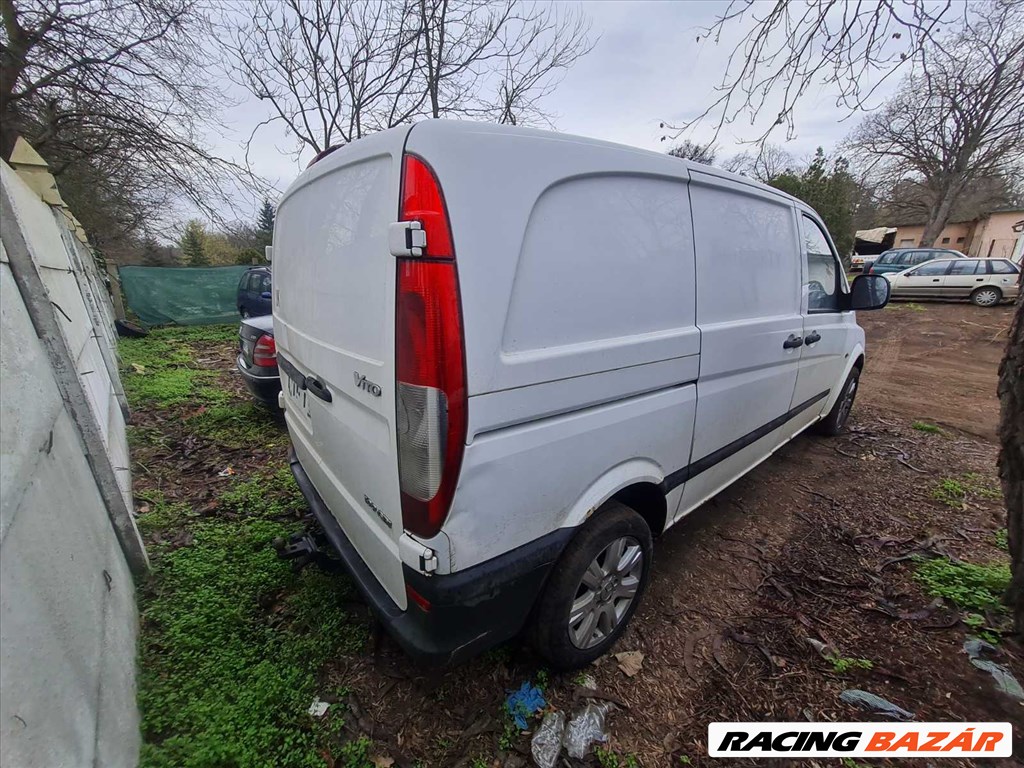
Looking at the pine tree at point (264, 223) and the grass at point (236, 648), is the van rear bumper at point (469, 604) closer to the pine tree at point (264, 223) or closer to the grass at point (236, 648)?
the grass at point (236, 648)

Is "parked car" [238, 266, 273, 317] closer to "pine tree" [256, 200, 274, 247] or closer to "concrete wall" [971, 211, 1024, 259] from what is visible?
"pine tree" [256, 200, 274, 247]

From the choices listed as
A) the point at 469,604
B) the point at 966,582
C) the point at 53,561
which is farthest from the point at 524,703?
the point at 966,582

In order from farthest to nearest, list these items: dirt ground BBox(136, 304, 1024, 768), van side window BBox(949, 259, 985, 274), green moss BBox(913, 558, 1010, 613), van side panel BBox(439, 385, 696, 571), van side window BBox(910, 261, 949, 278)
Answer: van side window BBox(910, 261, 949, 278) → van side window BBox(949, 259, 985, 274) → green moss BBox(913, 558, 1010, 613) → dirt ground BBox(136, 304, 1024, 768) → van side panel BBox(439, 385, 696, 571)

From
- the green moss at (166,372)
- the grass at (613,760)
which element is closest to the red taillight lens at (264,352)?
the green moss at (166,372)

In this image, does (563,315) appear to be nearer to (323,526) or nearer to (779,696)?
(323,526)

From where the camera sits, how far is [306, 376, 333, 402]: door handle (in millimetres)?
1818

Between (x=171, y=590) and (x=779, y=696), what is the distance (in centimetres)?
312

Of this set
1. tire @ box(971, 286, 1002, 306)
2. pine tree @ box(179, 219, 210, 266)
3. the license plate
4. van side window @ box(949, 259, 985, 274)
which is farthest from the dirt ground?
pine tree @ box(179, 219, 210, 266)

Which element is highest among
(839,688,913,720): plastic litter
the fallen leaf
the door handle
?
the door handle

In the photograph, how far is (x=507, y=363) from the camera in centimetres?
130

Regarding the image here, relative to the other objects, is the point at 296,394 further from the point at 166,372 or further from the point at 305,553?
the point at 166,372

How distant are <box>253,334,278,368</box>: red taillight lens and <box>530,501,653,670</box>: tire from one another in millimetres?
3566

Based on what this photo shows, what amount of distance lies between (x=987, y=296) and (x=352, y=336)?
1889cm

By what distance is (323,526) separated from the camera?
2080 millimetres
